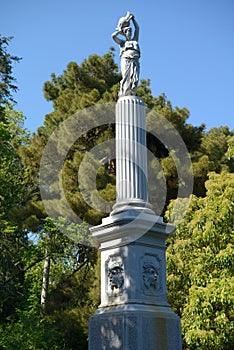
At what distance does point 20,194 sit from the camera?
838 inches

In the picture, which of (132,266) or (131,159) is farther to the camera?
(131,159)

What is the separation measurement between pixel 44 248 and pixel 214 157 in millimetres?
7914

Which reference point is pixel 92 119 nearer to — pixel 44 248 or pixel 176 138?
pixel 176 138

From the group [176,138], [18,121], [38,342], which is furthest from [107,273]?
[18,121]

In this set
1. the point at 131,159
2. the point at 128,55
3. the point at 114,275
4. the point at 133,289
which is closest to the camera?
the point at 133,289

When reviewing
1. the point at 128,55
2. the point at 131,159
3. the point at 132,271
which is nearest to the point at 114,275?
the point at 132,271

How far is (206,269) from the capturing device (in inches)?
517

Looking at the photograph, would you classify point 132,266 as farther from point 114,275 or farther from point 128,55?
point 128,55

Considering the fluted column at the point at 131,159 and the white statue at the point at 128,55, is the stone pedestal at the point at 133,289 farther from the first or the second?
the white statue at the point at 128,55

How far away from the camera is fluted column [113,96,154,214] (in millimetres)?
7961

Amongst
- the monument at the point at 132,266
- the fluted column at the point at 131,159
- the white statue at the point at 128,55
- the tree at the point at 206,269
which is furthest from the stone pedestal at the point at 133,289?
the tree at the point at 206,269

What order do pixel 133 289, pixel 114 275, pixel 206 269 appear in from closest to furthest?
pixel 133 289 → pixel 114 275 → pixel 206 269

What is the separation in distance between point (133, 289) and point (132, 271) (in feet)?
0.85

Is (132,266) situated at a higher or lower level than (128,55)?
lower
